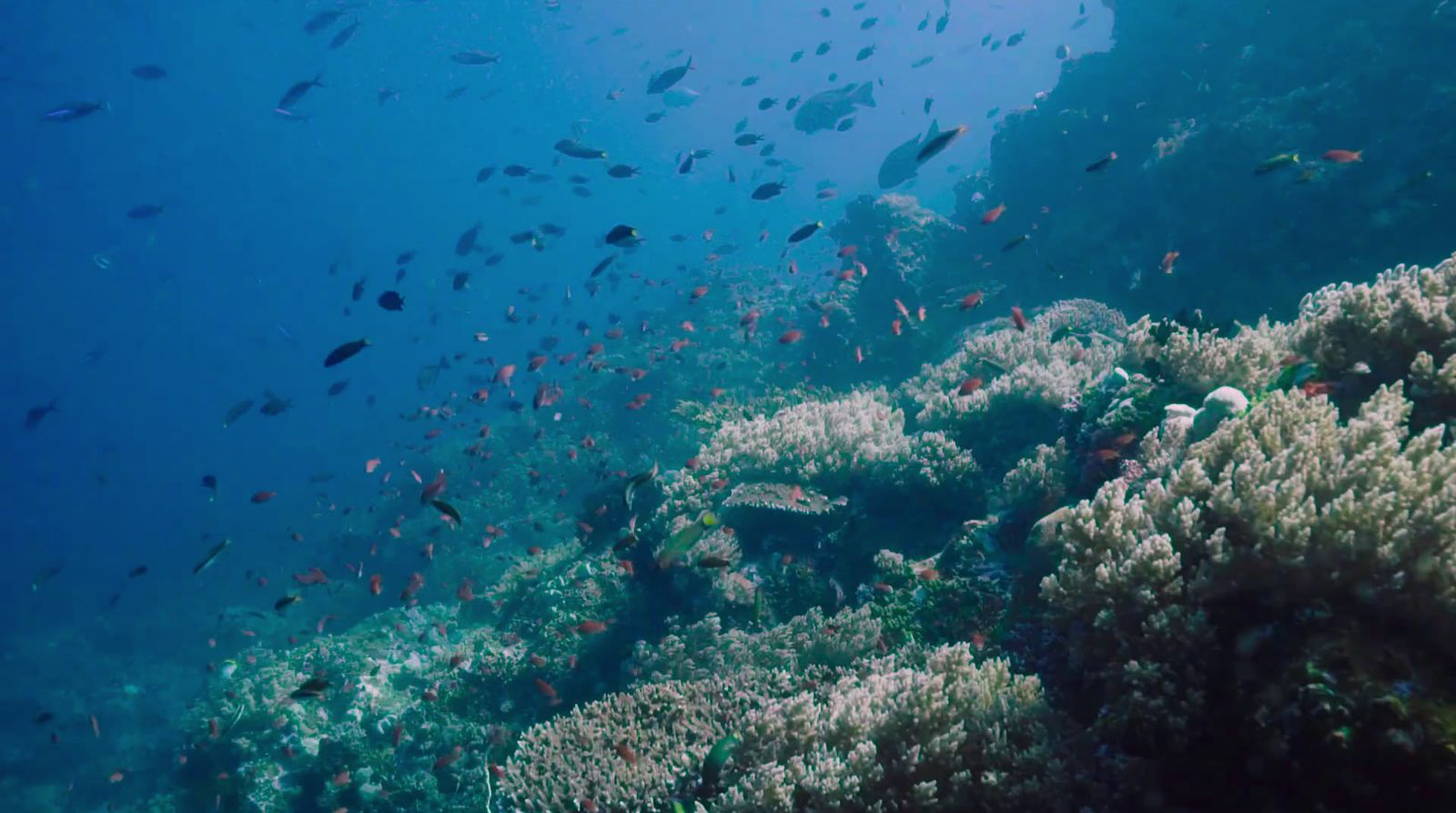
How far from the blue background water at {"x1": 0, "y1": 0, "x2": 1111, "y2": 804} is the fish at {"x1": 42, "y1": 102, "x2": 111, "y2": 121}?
762 centimetres

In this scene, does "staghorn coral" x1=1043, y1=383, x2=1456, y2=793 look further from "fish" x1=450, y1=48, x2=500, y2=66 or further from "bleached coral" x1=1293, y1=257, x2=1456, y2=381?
"fish" x1=450, y1=48, x2=500, y2=66

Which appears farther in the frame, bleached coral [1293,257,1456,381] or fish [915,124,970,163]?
fish [915,124,970,163]

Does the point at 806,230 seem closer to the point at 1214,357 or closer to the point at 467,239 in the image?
the point at 1214,357

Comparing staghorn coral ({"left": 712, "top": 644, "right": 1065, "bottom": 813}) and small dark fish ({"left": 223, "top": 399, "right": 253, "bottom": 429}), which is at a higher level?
staghorn coral ({"left": 712, "top": 644, "right": 1065, "bottom": 813})

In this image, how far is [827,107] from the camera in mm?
24250

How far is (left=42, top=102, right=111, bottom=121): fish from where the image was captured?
47.4 feet

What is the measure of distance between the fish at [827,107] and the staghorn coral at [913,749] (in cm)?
2376

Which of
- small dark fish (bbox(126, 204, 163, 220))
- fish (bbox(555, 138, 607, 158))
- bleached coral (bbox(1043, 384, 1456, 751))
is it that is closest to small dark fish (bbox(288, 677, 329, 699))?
bleached coral (bbox(1043, 384, 1456, 751))

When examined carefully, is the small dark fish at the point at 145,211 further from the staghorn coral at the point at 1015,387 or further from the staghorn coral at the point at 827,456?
the staghorn coral at the point at 1015,387

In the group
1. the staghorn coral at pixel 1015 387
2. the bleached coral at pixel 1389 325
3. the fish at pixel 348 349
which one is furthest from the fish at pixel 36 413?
the bleached coral at pixel 1389 325

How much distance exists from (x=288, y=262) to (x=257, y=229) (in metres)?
22.4

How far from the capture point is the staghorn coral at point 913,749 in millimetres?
3139

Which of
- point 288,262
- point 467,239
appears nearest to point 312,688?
point 467,239

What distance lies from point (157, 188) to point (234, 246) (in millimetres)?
21264
